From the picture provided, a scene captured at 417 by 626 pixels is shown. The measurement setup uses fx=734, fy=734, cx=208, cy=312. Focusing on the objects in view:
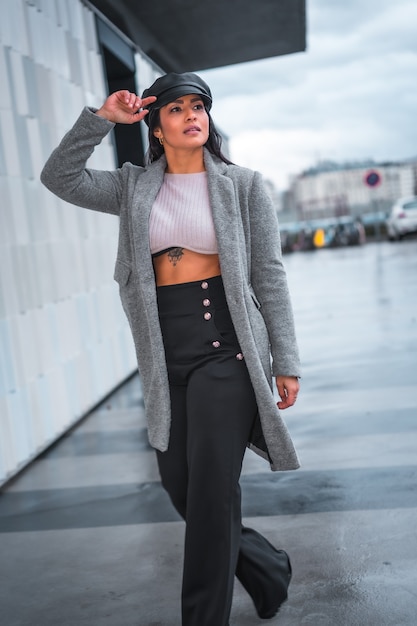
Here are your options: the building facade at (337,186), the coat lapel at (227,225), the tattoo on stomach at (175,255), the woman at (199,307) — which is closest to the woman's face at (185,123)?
the woman at (199,307)

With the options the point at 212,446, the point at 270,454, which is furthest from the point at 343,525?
the point at 212,446

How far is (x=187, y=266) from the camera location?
2.56 m

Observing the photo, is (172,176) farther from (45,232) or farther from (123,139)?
(123,139)

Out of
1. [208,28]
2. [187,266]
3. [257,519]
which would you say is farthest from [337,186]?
[187,266]

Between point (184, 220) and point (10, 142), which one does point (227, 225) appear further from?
point (10, 142)

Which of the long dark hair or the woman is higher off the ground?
the long dark hair

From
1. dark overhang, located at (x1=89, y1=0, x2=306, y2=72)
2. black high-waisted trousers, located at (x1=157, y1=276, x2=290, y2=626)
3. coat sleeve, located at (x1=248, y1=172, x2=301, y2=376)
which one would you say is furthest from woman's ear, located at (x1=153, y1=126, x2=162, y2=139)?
dark overhang, located at (x1=89, y1=0, x2=306, y2=72)

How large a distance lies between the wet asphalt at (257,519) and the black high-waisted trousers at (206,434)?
0.47 meters

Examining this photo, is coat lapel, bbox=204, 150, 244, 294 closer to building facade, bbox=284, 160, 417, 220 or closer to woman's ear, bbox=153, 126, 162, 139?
woman's ear, bbox=153, 126, 162, 139

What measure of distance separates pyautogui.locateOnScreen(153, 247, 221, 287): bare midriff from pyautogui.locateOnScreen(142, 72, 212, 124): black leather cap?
20.8 inches

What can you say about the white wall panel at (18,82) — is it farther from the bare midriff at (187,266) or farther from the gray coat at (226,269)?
the bare midriff at (187,266)

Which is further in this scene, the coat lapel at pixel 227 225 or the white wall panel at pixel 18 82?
the white wall panel at pixel 18 82

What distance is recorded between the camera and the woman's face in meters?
2.57

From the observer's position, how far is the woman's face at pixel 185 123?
8.43ft
